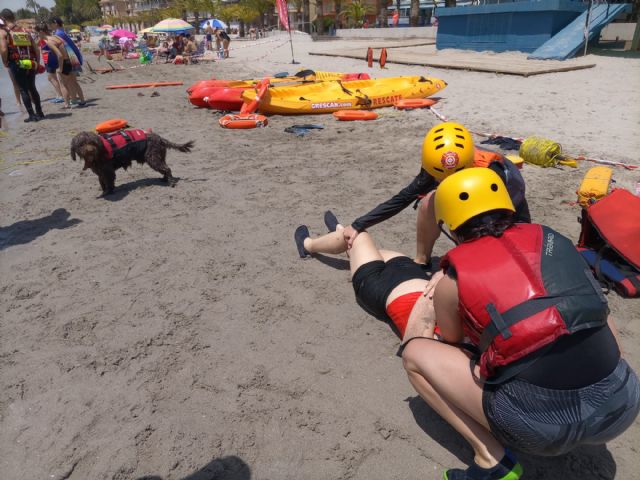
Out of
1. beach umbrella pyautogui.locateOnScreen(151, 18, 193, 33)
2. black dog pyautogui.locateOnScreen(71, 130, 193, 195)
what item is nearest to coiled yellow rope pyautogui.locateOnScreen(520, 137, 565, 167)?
black dog pyautogui.locateOnScreen(71, 130, 193, 195)

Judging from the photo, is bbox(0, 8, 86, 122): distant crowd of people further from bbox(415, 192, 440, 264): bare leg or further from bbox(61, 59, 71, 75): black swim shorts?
bbox(415, 192, 440, 264): bare leg

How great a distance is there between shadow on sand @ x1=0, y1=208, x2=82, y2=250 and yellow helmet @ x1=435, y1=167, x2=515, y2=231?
446cm

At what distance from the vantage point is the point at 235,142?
793 centimetres

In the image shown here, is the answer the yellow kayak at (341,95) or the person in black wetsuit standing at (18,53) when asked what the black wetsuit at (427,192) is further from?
the person in black wetsuit standing at (18,53)

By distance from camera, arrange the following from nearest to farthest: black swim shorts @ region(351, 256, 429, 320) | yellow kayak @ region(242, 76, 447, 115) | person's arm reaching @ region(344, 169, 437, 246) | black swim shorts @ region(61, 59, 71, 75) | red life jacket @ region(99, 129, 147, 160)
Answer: black swim shorts @ region(351, 256, 429, 320), person's arm reaching @ region(344, 169, 437, 246), red life jacket @ region(99, 129, 147, 160), yellow kayak @ region(242, 76, 447, 115), black swim shorts @ region(61, 59, 71, 75)

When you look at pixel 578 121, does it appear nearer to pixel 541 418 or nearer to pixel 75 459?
pixel 541 418

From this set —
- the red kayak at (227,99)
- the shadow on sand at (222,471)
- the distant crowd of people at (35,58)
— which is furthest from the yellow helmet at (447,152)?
the distant crowd of people at (35,58)

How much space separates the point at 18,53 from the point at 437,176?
33.4 feet

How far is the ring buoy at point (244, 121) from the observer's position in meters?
8.86

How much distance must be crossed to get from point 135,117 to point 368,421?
10.1m

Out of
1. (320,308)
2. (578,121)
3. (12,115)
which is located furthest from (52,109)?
(578,121)

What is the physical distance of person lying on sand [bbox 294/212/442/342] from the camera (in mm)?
2277

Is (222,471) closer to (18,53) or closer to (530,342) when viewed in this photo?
(530,342)

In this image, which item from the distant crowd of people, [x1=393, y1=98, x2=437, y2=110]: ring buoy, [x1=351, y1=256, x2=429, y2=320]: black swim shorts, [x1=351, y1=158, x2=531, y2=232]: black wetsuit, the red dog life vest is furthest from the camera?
[x1=393, y1=98, x2=437, y2=110]: ring buoy
